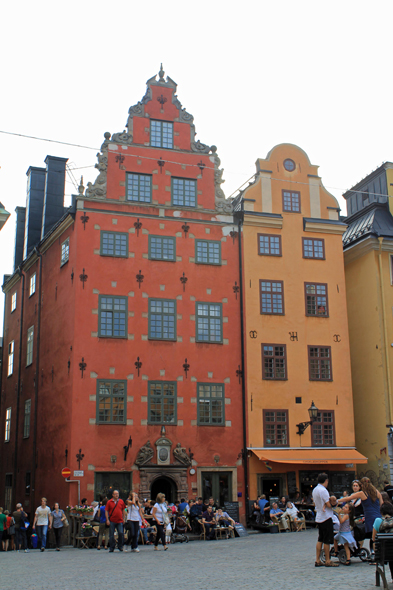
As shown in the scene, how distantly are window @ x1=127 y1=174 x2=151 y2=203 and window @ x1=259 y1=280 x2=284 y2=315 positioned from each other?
6302mm

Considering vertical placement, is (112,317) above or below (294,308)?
below

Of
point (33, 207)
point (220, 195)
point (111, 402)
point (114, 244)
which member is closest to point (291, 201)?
point (220, 195)

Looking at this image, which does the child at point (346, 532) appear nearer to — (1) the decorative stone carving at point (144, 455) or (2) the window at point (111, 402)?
(1) the decorative stone carving at point (144, 455)

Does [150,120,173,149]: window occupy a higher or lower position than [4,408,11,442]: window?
higher

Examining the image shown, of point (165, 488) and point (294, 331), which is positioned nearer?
point (165, 488)

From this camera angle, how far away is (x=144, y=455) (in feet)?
89.0

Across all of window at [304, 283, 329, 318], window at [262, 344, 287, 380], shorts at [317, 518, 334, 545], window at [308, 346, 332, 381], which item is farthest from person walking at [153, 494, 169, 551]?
window at [304, 283, 329, 318]

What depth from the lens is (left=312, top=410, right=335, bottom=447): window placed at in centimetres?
3027

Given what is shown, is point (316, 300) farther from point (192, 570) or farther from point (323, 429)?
point (192, 570)

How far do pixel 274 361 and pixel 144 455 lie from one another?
711 cm

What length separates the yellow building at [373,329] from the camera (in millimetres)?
31347

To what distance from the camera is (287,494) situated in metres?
29.2

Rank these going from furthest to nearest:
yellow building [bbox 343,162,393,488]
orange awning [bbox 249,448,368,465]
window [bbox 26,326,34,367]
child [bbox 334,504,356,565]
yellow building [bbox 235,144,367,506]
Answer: window [bbox 26,326,34,367] → yellow building [bbox 343,162,393,488] → yellow building [bbox 235,144,367,506] → orange awning [bbox 249,448,368,465] → child [bbox 334,504,356,565]

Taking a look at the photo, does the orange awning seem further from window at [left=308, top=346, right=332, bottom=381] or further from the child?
the child
